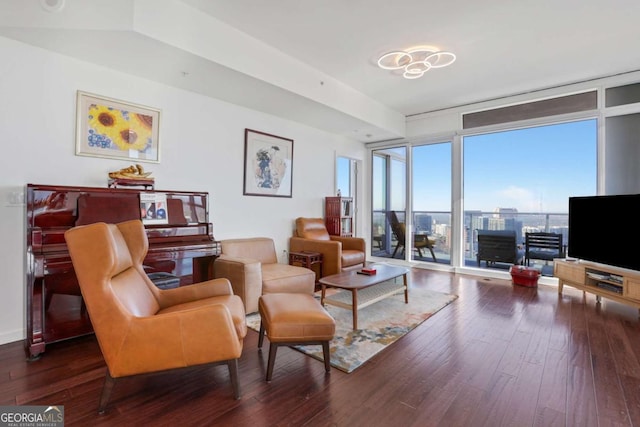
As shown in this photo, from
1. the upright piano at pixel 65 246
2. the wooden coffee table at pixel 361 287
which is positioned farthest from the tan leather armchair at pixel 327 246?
the upright piano at pixel 65 246

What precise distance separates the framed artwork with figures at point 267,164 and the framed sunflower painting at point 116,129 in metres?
1.22

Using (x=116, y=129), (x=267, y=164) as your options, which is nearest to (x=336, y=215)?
(x=267, y=164)

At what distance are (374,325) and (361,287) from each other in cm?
39

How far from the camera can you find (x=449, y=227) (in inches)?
221

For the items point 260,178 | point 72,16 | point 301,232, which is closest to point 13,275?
point 72,16

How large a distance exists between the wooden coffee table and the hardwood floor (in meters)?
0.52

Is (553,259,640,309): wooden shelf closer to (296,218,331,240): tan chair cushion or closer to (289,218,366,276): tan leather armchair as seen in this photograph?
(289,218,366,276): tan leather armchair

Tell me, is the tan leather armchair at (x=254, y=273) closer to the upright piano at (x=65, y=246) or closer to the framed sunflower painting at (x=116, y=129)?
the upright piano at (x=65, y=246)

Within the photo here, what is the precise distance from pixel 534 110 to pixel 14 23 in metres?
6.11

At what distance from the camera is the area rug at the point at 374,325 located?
232 centimetres

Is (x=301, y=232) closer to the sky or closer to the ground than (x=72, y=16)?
closer to the ground

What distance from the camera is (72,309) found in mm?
2457

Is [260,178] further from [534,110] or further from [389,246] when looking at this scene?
[534,110]

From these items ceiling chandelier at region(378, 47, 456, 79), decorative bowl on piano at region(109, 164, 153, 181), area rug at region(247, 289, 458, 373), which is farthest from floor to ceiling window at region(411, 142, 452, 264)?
decorative bowl on piano at region(109, 164, 153, 181)
